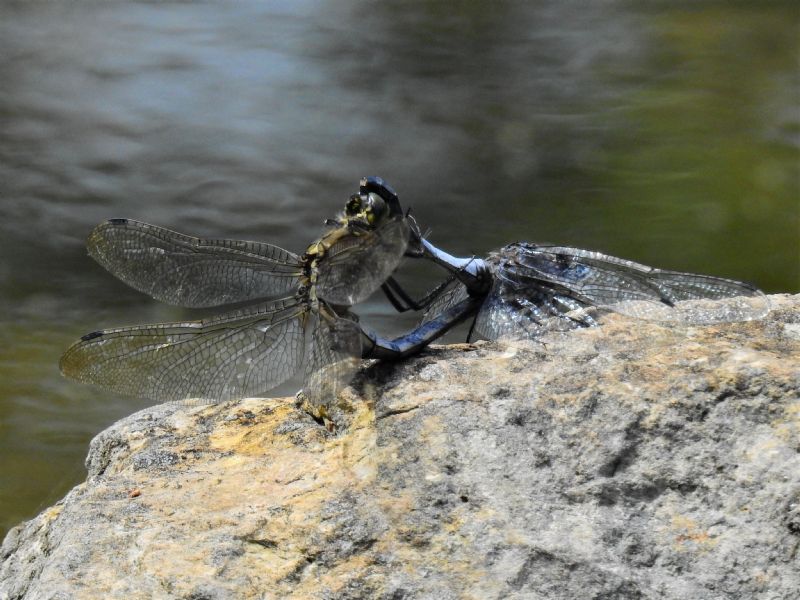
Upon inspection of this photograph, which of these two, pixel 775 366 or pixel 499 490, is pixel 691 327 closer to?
pixel 775 366


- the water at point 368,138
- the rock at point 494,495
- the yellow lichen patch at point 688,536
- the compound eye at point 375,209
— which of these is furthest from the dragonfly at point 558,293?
the water at point 368,138

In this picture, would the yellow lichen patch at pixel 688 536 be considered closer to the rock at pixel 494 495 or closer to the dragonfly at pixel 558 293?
the rock at pixel 494 495

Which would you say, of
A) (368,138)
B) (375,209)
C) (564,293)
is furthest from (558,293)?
(368,138)

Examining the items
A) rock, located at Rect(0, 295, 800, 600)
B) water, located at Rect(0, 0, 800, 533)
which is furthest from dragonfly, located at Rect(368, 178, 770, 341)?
water, located at Rect(0, 0, 800, 533)

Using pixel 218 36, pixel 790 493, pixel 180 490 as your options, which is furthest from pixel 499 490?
Answer: pixel 218 36

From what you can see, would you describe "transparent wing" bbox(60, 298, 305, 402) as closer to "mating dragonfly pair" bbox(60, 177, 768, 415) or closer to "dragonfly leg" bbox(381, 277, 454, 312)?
"mating dragonfly pair" bbox(60, 177, 768, 415)

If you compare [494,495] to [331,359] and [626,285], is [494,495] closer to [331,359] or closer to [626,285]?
[331,359]
